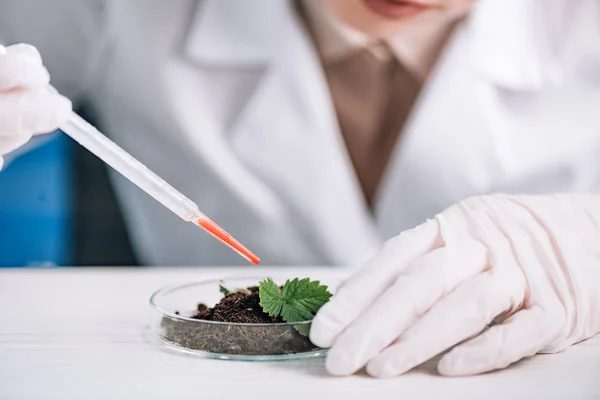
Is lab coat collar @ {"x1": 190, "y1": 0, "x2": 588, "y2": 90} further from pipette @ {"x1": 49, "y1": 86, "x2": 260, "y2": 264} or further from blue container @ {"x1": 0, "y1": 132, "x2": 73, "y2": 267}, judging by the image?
pipette @ {"x1": 49, "y1": 86, "x2": 260, "y2": 264}

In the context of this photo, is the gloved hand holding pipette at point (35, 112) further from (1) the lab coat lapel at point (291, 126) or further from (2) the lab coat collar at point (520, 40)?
(2) the lab coat collar at point (520, 40)

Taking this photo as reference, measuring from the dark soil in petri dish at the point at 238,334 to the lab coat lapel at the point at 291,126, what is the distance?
0.69m

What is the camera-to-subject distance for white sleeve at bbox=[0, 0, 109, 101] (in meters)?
1.46

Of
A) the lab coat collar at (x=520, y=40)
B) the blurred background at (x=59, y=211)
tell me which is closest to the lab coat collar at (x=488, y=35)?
the lab coat collar at (x=520, y=40)

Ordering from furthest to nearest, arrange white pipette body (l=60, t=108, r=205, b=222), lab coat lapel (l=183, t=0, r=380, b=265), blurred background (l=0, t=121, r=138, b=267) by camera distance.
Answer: blurred background (l=0, t=121, r=138, b=267), lab coat lapel (l=183, t=0, r=380, b=265), white pipette body (l=60, t=108, r=205, b=222)

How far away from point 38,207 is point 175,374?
4.11 ft

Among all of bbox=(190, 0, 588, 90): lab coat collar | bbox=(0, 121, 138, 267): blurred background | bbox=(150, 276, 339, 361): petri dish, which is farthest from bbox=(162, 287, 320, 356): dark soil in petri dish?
bbox=(0, 121, 138, 267): blurred background

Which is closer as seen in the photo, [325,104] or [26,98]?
[26,98]

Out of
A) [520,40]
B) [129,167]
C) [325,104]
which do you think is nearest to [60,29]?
[325,104]

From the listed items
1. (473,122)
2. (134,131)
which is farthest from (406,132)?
(134,131)

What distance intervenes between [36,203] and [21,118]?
1158 millimetres

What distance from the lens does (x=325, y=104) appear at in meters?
1.38

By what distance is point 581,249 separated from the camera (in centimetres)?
81

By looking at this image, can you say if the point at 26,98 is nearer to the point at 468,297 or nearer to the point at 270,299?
the point at 270,299
